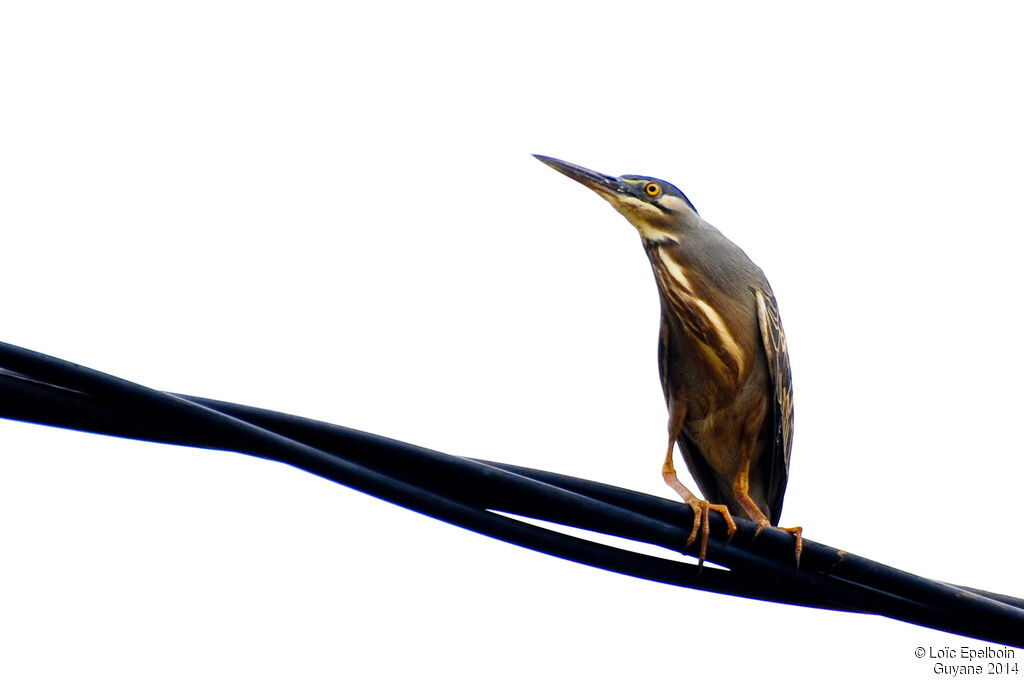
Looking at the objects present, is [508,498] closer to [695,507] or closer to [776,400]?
[695,507]

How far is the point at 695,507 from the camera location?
3697mm

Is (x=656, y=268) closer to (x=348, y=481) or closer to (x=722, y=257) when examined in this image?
(x=722, y=257)

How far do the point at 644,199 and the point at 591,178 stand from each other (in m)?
0.33

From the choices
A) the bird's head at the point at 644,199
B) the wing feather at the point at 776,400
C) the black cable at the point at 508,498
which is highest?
the bird's head at the point at 644,199

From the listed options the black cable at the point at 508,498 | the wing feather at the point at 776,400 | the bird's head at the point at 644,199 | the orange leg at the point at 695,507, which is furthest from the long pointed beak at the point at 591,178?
the black cable at the point at 508,498

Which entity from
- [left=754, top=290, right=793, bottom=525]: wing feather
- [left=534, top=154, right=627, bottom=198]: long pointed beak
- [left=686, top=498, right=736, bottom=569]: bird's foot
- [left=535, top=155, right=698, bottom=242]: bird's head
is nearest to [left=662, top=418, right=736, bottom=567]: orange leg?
[left=686, top=498, right=736, bottom=569]: bird's foot

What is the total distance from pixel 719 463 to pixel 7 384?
4.44m

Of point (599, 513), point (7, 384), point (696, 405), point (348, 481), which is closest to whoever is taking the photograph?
point (7, 384)

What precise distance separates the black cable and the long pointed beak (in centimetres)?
275

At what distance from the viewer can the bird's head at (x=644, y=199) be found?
6223 millimetres

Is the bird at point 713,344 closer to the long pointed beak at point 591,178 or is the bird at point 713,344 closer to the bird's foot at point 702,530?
the long pointed beak at point 591,178

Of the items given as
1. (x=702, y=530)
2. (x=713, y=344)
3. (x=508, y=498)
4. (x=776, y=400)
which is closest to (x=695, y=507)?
(x=702, y=530)

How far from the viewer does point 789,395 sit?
6387mm

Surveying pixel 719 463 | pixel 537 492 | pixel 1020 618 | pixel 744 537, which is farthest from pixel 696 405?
pixel 537 492
